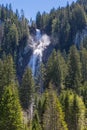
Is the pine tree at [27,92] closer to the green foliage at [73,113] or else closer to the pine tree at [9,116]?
the green foliage at [73,113]

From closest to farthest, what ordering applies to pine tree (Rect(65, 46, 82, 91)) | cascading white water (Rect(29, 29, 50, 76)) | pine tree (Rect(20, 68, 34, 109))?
pine tree (Rect(20, 68, 34, 109)), pine tree (Rect(65, 46, 82, 91)), cascading white water (Rect(29, 29, 50, 76))

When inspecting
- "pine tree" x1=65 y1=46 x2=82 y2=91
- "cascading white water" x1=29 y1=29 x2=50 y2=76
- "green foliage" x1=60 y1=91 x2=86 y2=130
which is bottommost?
"green foliage" x1=60 y1=91 x2=86 y2=130

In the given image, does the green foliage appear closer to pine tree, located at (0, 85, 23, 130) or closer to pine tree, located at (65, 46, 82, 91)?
pine tree, located at (0, 85, 23, 130)

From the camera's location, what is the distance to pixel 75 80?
9950cm

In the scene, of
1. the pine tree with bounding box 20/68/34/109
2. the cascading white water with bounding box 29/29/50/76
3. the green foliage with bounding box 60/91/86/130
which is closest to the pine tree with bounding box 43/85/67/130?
the green foliage with bounding box 60/91/86/130

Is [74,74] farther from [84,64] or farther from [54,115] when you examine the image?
[54,115]

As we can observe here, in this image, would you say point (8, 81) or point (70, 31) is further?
point (70, 31)

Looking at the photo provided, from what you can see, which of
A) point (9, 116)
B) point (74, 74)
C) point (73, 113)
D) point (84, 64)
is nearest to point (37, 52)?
point (84, 64)

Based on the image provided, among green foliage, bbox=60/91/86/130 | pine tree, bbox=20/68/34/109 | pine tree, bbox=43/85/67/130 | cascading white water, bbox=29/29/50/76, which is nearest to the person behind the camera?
pine tree, bbox=43/85/67/130

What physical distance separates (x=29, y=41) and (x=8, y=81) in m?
113

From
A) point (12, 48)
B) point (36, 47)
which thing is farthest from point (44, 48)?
point (12, 48)

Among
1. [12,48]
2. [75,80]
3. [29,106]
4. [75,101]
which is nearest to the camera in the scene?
[75,101]

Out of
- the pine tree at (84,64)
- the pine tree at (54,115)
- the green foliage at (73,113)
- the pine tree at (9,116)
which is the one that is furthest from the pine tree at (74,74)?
the pine tree at (9,116)

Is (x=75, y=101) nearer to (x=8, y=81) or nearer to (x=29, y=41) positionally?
(x=8, y=81)
